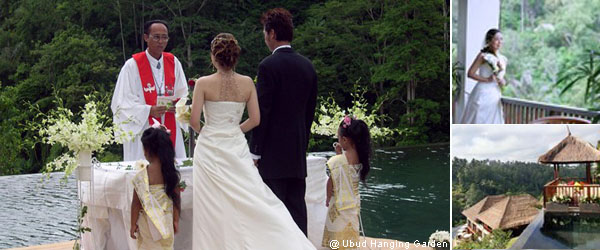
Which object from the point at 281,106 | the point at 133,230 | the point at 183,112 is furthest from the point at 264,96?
the point at 133,230

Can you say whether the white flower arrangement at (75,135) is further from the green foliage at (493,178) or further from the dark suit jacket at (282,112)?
the green foliage at (493,178)

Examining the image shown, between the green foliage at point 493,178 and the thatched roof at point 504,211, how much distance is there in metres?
0.03

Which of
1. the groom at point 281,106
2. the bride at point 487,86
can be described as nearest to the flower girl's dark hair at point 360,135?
the groom at point 281,106

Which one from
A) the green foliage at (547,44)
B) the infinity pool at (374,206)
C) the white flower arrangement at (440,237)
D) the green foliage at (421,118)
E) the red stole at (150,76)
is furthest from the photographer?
the green foliage at (421,118)

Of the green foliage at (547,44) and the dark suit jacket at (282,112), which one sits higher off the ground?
the green foliage at (547,44)

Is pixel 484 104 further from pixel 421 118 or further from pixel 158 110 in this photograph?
pixel 421 118

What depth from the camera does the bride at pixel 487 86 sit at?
146 inches

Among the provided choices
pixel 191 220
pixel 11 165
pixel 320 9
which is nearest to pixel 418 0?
pixel 320 9

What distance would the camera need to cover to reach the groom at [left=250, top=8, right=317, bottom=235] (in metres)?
4.21

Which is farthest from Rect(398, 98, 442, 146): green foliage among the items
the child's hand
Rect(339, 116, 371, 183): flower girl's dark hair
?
the child's hand

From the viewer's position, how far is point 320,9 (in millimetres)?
19312

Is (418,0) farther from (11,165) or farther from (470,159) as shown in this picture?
(470,159)

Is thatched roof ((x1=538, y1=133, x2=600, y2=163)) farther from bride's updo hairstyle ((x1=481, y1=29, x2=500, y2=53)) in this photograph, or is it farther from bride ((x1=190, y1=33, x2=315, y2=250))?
bride ((x1=190, y1=33, x2=315, y2=250))

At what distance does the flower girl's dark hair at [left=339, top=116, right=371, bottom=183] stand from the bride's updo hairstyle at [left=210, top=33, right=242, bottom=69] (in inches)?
34.0
